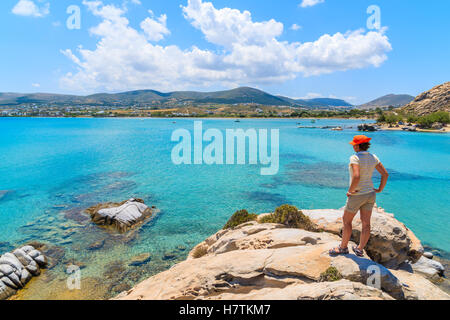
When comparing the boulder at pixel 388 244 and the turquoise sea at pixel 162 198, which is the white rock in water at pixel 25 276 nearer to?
the turquoise sea at pixel 162 198

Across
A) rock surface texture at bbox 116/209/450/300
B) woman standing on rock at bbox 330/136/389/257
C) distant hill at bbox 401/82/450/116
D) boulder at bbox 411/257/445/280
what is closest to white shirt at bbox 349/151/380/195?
woman standing on rock at bbox 330/136/389/257

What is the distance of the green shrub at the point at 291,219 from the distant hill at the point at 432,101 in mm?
172698

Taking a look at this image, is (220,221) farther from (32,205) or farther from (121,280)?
(32,205)

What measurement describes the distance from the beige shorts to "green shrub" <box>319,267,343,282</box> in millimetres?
1749

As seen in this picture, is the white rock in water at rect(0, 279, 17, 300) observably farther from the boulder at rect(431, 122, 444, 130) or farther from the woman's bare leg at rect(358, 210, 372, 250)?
the boulder at rect(431, 122, 444, 130)

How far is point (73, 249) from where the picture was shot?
15086mm

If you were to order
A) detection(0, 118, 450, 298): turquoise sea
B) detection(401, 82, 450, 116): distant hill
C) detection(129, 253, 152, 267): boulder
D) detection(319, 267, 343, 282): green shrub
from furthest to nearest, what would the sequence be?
detection(401, 82, 450, 116): distant hill
detection(0, 118, 450, 298): turquoise sea
detection(129, 253, 152, 267): boulder
detection(319, 267, 343, 282): green shrub

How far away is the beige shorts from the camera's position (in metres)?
6.55

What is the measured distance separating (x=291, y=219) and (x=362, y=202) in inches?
230

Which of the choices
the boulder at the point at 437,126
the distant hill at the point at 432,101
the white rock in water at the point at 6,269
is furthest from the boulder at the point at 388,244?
the distant hill at the point at 432,101

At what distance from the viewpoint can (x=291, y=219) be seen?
1212 cm

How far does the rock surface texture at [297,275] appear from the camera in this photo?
18.8 feet

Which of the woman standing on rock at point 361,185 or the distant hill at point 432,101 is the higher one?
the distant hill at point 432,101
